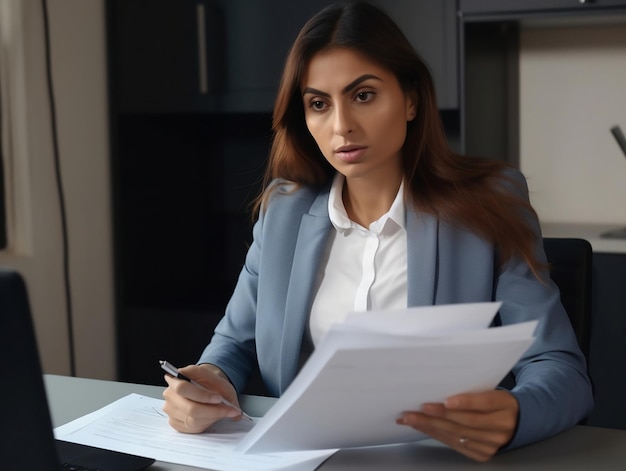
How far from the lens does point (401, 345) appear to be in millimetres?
944

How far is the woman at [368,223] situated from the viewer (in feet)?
4.87

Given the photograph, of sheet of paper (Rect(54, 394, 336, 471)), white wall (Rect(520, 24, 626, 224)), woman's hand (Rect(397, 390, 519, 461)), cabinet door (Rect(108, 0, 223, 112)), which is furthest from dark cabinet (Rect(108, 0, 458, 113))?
woman's hand (Rect(397, 390, 519, 461))

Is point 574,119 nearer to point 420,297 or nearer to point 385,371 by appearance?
point 420,297

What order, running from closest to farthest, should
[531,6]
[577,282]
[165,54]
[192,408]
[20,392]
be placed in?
[20,392] → [192,408] → [577,282] → [531,6] → [165,54]

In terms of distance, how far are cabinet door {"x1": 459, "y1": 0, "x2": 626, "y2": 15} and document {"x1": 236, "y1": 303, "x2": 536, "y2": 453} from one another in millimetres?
1666

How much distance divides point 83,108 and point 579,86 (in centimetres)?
159

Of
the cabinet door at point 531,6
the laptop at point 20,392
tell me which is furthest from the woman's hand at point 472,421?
the cabinet door at point 531,6

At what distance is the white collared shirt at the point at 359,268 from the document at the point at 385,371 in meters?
0.50

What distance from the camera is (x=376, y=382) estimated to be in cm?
99

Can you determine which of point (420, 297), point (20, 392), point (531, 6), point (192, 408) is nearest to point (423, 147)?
point (420, 297)

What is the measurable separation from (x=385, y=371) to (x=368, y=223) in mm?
715

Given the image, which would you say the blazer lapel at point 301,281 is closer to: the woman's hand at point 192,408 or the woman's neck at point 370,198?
the woman's neck at point 370,198

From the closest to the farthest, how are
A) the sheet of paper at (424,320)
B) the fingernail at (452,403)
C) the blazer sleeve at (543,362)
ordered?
the sheet of paper at (424,320) → the fingernail at (452,403) → the blazer sleeve at (543,362)

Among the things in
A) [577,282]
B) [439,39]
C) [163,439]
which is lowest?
[163,439]
